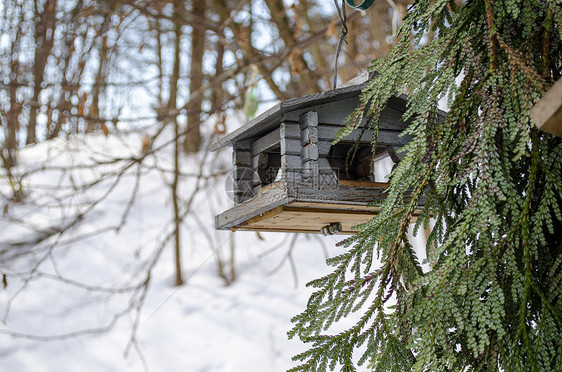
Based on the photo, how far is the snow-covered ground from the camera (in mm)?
3273

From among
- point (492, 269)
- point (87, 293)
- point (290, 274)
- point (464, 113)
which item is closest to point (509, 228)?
point (492, 269)

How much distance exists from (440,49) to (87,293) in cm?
356

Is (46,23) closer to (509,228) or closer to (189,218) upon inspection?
(189,218)

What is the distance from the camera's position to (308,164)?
1245mm

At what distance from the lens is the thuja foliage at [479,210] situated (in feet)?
2.89

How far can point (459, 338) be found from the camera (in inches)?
39.4

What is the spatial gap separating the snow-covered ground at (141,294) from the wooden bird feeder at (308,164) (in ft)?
4.15

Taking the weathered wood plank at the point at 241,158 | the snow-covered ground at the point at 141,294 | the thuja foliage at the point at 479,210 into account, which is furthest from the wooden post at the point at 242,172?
the snow-covered ground at the point at 141,294

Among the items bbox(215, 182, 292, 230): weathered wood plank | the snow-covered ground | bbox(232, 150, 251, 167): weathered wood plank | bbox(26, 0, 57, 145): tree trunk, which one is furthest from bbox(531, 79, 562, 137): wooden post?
bbox(26, 0, 57, 145): tree trunk

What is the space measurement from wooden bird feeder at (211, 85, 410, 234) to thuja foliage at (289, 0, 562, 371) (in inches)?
6.4

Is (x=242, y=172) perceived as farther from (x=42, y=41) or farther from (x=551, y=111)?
(x=42, y=41)

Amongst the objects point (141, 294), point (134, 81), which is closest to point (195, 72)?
point (134, 81)

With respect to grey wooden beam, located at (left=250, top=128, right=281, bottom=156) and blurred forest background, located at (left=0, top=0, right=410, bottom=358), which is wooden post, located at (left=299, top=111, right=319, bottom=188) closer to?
grey wooden beam, located at (left=250, top=128, right=281, bottom=156)

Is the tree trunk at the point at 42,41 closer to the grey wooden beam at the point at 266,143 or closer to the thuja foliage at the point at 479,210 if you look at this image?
the grey wooden beam at the point at 266,143
